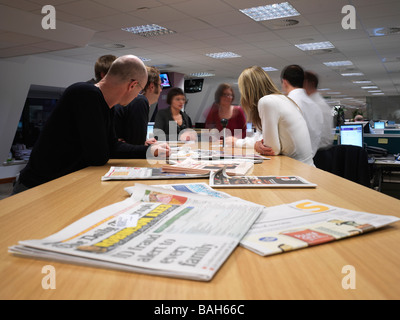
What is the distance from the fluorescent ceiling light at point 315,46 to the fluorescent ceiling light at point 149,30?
114 inches

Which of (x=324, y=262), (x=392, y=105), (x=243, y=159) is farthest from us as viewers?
(x=392, y=105)

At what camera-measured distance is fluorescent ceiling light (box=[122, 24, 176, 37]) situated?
6.11 meters

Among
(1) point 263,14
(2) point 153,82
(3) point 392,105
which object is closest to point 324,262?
(2) point 153,82

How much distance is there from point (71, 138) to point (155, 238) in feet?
4.13

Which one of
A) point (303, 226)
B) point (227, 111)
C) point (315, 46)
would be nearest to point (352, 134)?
point (227, 111)

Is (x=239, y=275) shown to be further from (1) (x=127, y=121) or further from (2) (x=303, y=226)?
(1) (x=127, y=121)

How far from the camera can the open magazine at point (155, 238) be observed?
0.52 m

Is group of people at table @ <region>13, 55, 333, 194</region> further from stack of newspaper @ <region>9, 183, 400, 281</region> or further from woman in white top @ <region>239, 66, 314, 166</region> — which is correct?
stack of newspaper @ <region>9, 183, 400, 281</region>

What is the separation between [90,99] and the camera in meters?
1.63

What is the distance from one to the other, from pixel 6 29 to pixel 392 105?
19.6 meters

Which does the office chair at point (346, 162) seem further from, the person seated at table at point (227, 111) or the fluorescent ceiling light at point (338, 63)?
the fluorescent ceiling light at point (338, 63)

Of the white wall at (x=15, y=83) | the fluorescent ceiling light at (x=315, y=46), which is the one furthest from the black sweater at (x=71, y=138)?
the white wall at (x=15, y=83)

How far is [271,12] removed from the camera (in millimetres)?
5301
